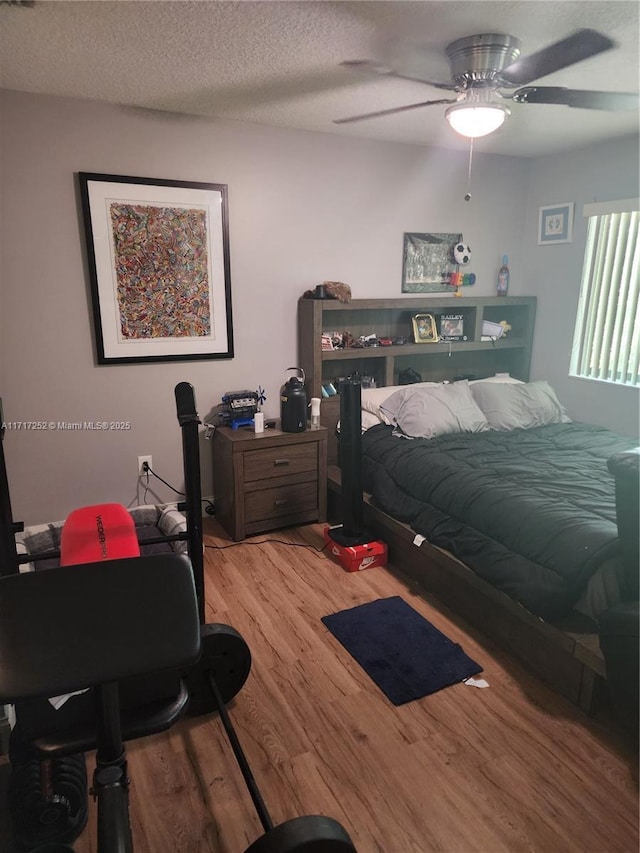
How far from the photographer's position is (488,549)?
7.69 ft

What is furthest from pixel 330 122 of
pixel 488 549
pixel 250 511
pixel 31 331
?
pixel 488 549

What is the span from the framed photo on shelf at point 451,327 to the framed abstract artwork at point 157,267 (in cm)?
159

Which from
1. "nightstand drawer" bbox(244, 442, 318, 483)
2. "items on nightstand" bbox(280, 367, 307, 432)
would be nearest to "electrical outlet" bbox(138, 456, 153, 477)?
"nightstand drawer" bbox(244, 442, 318, 483)

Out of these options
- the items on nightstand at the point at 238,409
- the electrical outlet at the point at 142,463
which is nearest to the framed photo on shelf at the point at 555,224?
the items on nightstand at the point at 238,409

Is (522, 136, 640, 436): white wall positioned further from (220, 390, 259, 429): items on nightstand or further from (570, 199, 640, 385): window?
(220, 390, 259, 429): items on nightstand

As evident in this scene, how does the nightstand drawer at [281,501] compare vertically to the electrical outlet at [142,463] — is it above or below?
below

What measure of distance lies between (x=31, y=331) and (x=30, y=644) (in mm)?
2357

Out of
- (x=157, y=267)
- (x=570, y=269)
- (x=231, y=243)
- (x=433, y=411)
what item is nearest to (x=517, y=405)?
(x=433, y=411)

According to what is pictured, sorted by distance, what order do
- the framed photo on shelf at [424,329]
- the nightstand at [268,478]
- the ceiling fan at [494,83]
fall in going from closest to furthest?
the ceiling fan at [494,83] < the nightstand at [268,478] < the framed photo on shelf at [424,329]

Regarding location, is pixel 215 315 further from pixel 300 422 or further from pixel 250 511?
pixel 250 511

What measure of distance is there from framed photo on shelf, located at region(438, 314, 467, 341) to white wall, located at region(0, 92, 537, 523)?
42cm

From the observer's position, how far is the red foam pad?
1673 millimetres

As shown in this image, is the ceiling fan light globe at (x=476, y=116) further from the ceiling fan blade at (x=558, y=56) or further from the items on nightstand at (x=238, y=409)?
the items on nightstand at (x=238, y=409)

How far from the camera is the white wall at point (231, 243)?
2.83m
